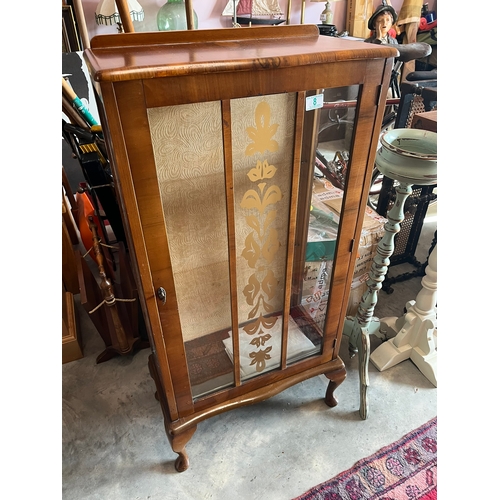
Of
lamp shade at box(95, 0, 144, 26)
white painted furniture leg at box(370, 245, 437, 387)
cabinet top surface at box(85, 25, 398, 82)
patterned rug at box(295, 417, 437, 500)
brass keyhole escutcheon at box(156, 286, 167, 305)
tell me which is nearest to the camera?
cabinet top surface at box(85, 25, 398, 82)

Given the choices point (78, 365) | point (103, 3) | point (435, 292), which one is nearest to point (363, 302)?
point (435, 292)

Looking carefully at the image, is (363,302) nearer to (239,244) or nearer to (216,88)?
(239,244)

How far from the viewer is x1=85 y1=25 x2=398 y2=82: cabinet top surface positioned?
58 centimetres

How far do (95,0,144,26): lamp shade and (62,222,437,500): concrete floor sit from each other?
2282 mm

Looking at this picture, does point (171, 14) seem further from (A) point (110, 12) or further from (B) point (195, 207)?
(B) point (195, 207)

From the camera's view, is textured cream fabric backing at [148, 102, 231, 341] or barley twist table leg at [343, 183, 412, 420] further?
barley twist table leg at [343, 183, 412, 420]

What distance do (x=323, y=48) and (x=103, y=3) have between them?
8.04 feet

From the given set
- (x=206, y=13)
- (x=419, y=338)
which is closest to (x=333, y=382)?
(x=419, y=338)

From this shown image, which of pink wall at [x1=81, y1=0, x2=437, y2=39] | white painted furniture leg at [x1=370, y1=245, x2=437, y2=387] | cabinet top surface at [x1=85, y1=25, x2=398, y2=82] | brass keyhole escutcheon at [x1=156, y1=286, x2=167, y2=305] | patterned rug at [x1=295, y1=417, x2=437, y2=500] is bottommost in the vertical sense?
patterned rug at [x1=295, y1=417, x2=437, y2=500]

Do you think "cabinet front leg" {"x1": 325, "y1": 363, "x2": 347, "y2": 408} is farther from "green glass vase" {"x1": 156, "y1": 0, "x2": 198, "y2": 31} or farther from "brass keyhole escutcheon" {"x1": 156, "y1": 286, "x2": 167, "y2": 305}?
"green glass vase" {"x1": 156, "y1": 0, "x2": 198, "y2": 31}

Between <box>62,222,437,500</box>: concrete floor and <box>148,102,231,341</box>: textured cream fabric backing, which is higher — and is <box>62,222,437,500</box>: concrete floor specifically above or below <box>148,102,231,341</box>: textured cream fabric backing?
below

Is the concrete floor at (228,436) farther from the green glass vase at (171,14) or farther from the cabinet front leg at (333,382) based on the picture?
the green glass vase at (171,14)

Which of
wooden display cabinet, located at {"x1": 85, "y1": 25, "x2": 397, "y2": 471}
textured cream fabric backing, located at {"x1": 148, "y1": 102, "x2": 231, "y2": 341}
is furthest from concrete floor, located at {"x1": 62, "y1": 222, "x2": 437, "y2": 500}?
textured cream fabric backing, located at {"x1": 148, "y1": 102, "x2": 231, "y2": 341}

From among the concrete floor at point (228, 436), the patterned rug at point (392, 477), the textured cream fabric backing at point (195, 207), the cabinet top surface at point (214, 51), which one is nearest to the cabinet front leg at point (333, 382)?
the concrete floor at point (228, 436)
